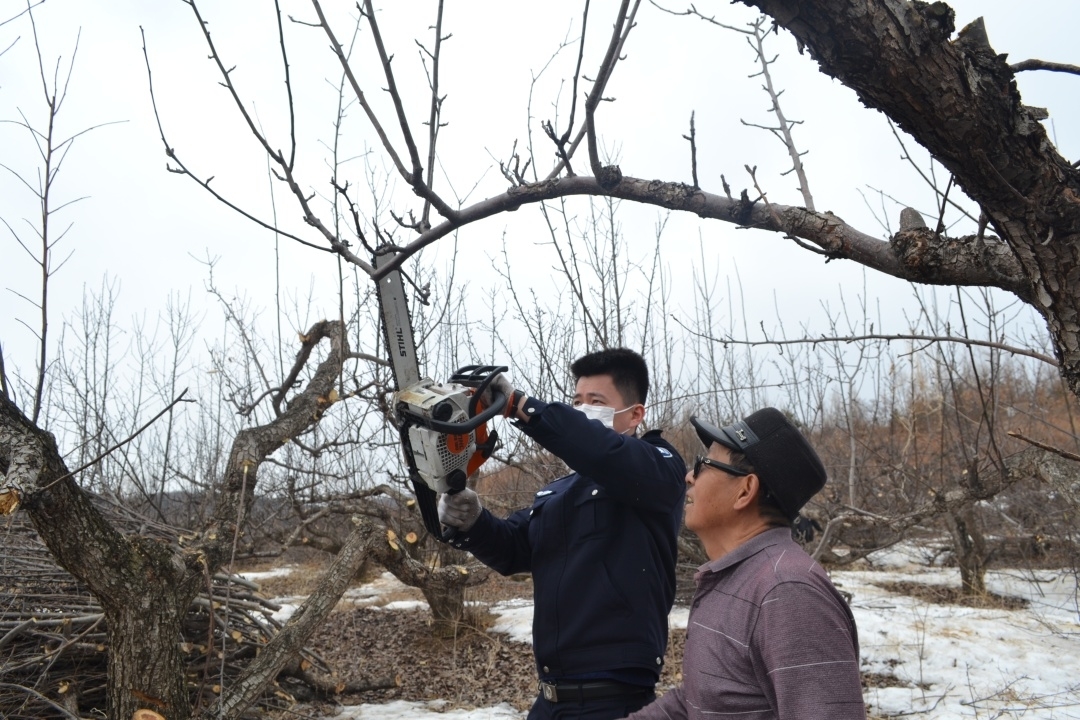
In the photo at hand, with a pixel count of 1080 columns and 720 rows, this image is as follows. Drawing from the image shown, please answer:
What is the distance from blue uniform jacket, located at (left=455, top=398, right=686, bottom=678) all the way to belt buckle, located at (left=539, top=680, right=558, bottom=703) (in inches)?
1.2

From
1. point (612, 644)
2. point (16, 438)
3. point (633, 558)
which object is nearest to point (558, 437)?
point (633, 558)

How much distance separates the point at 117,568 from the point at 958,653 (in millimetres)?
6275

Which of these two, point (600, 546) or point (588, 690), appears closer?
point (588, 690)

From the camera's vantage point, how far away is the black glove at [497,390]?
7.86ft

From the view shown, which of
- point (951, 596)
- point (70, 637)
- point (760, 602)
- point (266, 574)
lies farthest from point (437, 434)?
point (266, 574)

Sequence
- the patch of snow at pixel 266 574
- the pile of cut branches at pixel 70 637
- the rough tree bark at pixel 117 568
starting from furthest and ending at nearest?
the patch of snow at pixel 266 574 < the pile of cut branches at pixel 70 637 < the rough tree bark at pixel 117 568

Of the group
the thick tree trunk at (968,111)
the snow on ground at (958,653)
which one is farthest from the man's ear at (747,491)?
the snow on ground at (958,653)

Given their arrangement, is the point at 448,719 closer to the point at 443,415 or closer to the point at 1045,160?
the point at 443,415

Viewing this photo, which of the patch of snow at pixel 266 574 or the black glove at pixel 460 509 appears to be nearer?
the black glove at pixel 460 509

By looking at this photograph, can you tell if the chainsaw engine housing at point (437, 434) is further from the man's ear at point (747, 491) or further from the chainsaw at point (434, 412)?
the man's ear at point (747, 491)

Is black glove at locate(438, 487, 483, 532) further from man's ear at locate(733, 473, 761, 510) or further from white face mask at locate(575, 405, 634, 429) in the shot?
man's ear at locate(733, 473, 761, 510)

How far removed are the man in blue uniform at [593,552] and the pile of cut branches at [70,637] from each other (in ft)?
6.98

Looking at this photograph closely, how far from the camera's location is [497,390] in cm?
243

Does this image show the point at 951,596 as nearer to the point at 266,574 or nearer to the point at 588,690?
the point at 588,690
